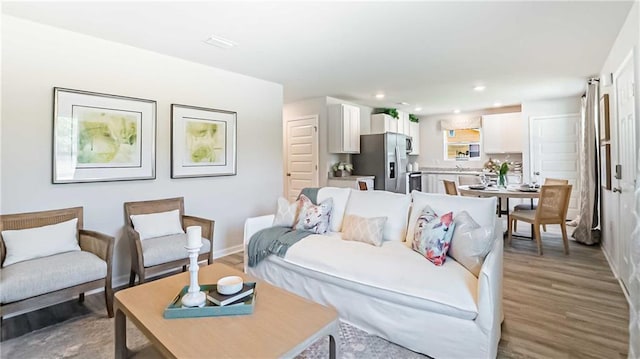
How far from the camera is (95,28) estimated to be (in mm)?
2807

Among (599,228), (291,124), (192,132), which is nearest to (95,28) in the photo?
(192,132)

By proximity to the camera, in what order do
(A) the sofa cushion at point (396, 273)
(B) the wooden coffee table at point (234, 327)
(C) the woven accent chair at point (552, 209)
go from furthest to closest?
(C) the woven accent chair at point (552, 209)
(A) the sofa cushion at point (396, 273)
(B) the wooden coffee table at point (234, 327)

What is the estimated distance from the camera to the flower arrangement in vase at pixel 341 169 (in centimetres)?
594

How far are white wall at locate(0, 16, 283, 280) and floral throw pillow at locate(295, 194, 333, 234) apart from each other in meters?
1.49

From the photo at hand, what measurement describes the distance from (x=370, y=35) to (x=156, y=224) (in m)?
2.77

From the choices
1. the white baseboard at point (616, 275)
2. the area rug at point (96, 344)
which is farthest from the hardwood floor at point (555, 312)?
the area rug at point (96, 344)

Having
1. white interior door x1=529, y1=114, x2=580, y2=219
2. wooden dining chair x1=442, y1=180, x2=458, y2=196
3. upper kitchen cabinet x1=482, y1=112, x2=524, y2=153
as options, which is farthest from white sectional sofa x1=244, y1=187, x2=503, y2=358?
upper kitchen cabinet x1=482, y1=112, x2=524, y2=153

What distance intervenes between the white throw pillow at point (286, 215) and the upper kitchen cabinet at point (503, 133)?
225 inches

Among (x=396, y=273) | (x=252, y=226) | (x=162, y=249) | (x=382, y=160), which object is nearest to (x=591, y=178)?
(x=382, y=160)

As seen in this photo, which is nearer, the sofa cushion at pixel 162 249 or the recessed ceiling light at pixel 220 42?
the sofa cushion at pixel 162 249

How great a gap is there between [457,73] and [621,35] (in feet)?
5.42

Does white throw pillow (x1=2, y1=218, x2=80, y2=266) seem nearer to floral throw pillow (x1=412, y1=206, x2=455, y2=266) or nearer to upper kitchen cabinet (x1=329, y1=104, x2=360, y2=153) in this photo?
floral throw pillow (x1=412, y1=206, x2=455, y2=266)

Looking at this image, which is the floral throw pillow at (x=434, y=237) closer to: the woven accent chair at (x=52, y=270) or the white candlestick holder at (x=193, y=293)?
the white candlestick holder at (x=193, y=293)

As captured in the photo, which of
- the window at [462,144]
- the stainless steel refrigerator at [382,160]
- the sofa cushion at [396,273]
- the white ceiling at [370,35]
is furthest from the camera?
the window at [462,144]
